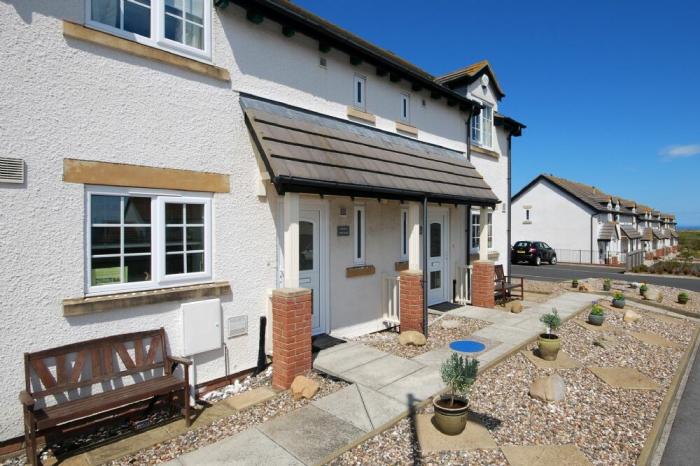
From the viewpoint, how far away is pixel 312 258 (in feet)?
23.8

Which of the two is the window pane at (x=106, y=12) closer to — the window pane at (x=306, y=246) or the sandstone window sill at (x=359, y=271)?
the window pane at (x=306, y=246)

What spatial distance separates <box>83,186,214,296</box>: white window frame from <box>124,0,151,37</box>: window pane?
6.76 ft

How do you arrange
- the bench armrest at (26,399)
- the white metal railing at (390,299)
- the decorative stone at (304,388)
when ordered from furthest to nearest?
the white metal railing at (390,299)
the decorative stone at (304,388)
the bench armrest at (26,399)

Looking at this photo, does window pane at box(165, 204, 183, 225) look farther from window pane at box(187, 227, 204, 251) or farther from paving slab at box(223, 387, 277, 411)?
paving slab at box(223, 387, 277, 411)

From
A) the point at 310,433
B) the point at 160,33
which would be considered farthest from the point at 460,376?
the point at 160,33

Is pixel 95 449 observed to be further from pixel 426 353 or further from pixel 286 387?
pixel 426 353

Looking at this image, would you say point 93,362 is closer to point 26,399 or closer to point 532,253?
point 26,399

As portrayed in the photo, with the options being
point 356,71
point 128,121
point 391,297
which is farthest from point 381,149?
point 128,121

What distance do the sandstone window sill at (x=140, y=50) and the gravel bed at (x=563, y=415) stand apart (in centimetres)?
522

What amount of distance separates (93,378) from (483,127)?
12226mm

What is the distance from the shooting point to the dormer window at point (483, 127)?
12.4 metres

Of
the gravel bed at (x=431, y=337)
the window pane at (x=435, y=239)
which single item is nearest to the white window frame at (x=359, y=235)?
the gravel bed at (x=431, y=337)

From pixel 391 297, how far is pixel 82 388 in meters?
5.81

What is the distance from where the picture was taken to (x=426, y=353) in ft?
22.1
